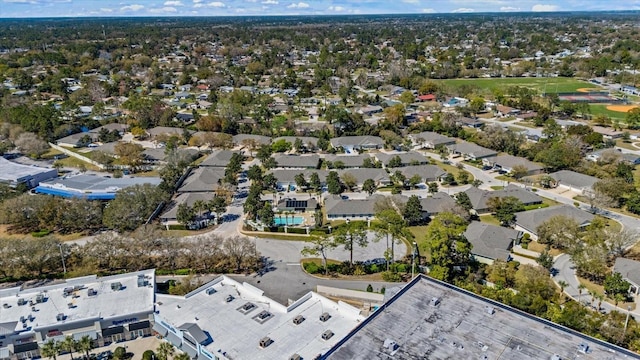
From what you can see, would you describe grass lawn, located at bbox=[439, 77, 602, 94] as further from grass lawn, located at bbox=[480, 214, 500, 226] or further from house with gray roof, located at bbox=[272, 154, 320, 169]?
grass lawn, located at bbox=[480, 214, 500, 226]

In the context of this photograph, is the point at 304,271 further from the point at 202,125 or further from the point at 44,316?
the point at 202,125

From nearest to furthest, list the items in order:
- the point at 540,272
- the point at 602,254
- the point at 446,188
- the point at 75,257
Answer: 1. the point at 540,272
2. the point at 602,254
3. the point at 75,257
4. the point at 446,188

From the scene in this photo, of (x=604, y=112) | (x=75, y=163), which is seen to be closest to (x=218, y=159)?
(x=75, y=163)

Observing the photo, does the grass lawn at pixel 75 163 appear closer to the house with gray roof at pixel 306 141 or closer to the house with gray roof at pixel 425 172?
the house with gray roof at pixel 306 141

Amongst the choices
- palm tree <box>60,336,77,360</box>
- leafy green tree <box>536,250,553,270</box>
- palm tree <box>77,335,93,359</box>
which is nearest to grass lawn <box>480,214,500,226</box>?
leafy green tree <box>536,250,553,270</box>

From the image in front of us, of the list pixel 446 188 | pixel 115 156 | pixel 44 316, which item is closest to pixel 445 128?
pixel 446 188

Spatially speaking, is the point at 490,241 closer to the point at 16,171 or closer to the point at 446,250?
the point at 446,250
